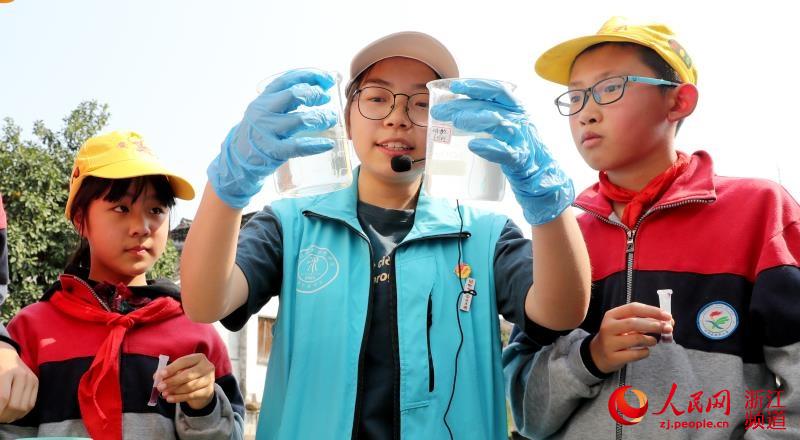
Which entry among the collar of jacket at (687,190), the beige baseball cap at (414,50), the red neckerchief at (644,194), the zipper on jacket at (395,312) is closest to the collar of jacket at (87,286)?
the zipper on jacket at (395,312)

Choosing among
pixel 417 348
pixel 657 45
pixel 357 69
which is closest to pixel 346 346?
pixel 417 348

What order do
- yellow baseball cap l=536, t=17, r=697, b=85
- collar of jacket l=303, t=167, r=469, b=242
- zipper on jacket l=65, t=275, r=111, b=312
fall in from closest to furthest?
collar of jacket l=303, t=167, r=469, b=242
yellow baseball cap l=536, t=17, r=697, b=85
zipper on jacket l=65, t=275, r=111, b=312

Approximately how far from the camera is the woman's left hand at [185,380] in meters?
2.47

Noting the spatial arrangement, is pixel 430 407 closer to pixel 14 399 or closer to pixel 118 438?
pixel 118 438

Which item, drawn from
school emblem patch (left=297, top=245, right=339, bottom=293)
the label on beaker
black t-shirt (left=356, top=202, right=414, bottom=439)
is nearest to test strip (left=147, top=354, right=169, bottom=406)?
school emblem patch (left=297, top=245, right=339, bottom=293)

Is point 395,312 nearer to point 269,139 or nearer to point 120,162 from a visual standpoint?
point 269,139

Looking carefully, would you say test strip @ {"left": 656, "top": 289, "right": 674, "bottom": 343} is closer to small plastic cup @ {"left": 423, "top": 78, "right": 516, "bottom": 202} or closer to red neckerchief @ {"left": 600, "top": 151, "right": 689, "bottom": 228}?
red neckerchief @ {"left": 600, "top": 151, "right": 689, "bottom": 228}

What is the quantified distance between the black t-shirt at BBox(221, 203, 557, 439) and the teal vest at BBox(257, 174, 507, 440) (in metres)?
0.04

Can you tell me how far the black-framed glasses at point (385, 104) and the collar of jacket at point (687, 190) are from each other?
0.78 metres

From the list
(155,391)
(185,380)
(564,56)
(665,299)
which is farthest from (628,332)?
(155,391)

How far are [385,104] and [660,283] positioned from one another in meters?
1.14

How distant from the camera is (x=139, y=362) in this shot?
9.62 ft

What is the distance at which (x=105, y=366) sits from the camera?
9.27 ft

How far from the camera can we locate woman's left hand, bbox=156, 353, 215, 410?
2.47 metres
